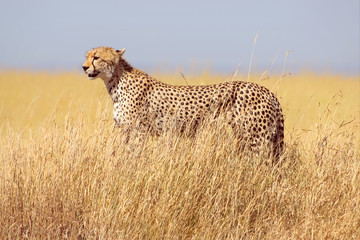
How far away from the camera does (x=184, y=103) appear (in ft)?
16.6

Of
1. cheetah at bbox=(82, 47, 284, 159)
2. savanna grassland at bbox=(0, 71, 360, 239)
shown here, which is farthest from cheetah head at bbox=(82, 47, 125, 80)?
savanna grassland at bbox=(0, 71, 360, 239)

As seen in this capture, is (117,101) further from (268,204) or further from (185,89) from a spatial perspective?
(268,204)

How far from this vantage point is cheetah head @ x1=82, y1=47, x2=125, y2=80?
200 inches

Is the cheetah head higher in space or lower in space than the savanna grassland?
higher

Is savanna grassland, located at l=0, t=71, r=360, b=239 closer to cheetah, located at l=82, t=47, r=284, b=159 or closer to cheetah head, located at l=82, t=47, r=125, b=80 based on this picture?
cheetah, located at l=82, t=47, r=284, b=159

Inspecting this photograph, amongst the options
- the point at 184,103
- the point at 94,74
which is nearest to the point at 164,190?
the point at 184,103

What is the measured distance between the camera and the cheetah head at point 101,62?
508 cm

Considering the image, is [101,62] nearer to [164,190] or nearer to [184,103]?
[184,103]

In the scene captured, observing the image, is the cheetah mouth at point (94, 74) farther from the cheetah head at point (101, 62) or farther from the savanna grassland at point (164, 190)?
the savanna grassland at point (164, 190)

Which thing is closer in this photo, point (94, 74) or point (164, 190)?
point (164, 190)

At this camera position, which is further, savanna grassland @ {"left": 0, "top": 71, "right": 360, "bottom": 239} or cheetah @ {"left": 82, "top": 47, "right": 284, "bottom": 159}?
cheetah @ {"left": 82, "top": 47, "right": 284, "bottom": 159}

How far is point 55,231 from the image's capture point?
3.89 metres

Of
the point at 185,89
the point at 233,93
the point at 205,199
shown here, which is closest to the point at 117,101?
the point at 185,89

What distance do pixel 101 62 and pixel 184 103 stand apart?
2.80ft
